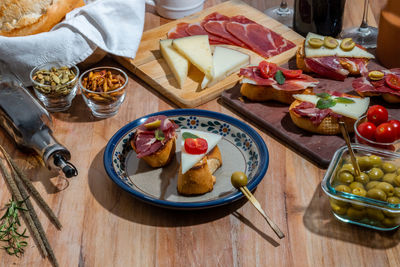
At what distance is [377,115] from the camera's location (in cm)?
188

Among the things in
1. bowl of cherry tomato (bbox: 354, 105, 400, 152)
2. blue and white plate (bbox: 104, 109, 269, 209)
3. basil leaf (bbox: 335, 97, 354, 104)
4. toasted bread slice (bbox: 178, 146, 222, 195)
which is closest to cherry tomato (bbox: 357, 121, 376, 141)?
bowl of cherry tomato (bbox: 354, 105, 400, 152)

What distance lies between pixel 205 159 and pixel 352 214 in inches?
18.8

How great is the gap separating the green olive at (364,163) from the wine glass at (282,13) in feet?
4.55

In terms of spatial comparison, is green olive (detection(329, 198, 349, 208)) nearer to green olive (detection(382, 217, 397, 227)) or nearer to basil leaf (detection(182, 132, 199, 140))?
green olive (detection(382, 217, 397, 227))

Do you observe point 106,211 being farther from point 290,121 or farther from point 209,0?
point 209,0

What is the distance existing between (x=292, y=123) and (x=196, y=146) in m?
0.54

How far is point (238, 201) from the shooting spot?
67.5 inches

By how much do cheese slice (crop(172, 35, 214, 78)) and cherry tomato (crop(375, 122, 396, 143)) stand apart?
0.76m

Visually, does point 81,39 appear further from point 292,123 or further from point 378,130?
point 378,130

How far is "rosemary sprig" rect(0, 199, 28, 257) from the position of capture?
61.4 inches

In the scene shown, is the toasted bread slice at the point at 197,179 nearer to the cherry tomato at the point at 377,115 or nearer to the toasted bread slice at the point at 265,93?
the toasted bread slice at the point at 265,93

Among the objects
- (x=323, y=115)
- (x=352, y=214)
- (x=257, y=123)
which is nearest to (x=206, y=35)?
(x=257, y=123)

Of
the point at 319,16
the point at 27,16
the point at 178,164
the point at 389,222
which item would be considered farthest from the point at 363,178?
the point at 27,16

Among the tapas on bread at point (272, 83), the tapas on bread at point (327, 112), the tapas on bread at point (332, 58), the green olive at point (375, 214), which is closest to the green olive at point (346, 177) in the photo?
the green olive at point (375, 214)
